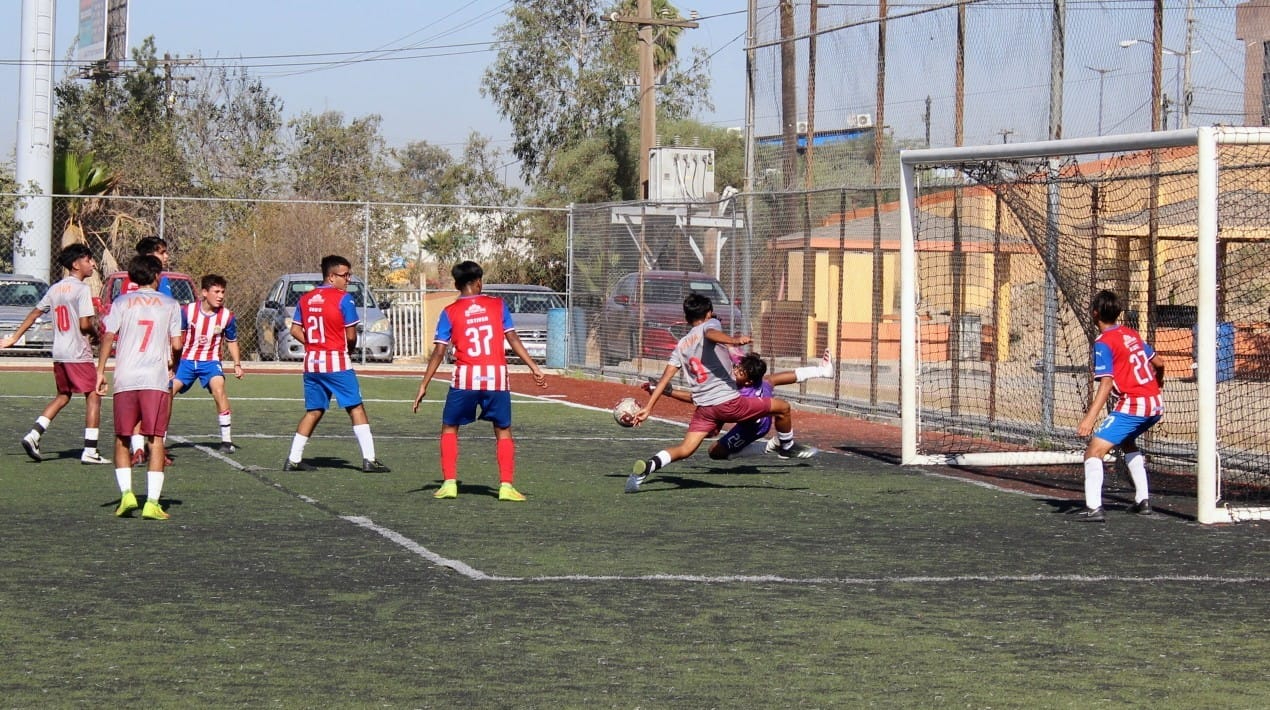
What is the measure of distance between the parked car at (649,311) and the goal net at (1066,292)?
650 cm

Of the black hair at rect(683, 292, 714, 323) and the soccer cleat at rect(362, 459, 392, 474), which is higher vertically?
the black hair at rect(683, 292, 714, 323)

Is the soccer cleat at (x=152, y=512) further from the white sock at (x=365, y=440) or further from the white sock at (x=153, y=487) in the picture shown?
the white sock at (x=365, y=440)

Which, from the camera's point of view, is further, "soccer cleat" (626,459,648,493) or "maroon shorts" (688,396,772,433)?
"maroon shorts" (688,396,772,433)

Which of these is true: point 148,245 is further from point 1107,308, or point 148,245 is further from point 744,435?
point 1107,308

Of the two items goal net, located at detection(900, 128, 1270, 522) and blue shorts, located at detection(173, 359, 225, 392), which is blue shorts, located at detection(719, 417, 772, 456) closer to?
goal net, located at detection(900, 128, 1270, 522)

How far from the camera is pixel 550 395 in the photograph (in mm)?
23156

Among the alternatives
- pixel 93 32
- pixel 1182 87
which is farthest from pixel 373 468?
pixel 93 32

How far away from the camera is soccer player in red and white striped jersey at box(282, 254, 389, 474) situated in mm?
13281

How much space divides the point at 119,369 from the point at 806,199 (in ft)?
36.7

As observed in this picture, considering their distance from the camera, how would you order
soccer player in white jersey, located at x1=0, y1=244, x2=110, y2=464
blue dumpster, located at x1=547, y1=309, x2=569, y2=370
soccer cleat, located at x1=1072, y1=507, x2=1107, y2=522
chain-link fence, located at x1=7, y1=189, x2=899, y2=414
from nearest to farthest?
1. soccer cleat, located at x1=1072, y1=507, x2=1107, y2=522
2. soccer player in white jersey, located at x1=0, y1=244, x2=110, y2=464
3. chain-link fence, located at x1=7, y1=189, x2=899, y2=414
4. blue dumpster, located at x1=547, y1=309, x2=569, y2=370

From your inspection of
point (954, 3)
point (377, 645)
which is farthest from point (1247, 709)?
point (954, 3)

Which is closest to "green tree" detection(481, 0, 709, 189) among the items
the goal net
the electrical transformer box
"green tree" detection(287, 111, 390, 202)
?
"green tree" detection(287, 111, 390, 202)

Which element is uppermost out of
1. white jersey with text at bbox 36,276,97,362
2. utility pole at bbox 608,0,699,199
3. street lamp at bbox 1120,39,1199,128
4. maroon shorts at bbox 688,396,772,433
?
utility pole at bbox 608,0,699,199

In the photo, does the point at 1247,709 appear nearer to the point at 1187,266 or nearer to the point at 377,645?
the point at 377,645
